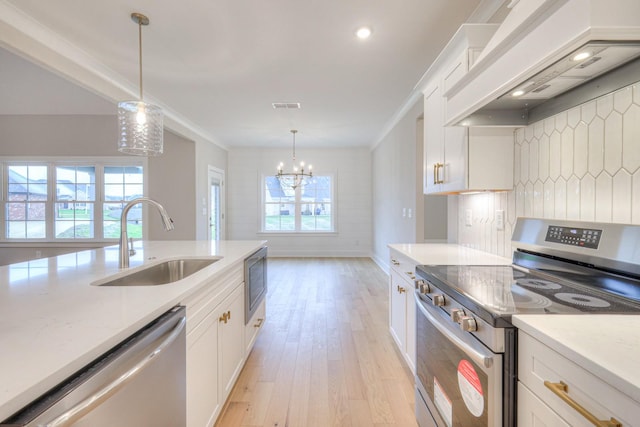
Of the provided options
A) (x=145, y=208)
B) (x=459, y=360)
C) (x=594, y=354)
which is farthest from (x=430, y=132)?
(x=145, y=208)

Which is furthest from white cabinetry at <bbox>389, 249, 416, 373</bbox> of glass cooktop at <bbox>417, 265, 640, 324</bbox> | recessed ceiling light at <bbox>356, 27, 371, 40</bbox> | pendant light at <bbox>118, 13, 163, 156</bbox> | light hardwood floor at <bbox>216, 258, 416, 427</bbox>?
pendant light at <bbox>118, 13, 163, 156</bbox>

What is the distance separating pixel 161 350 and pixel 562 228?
1.76 meters

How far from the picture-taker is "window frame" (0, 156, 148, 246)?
5.47m

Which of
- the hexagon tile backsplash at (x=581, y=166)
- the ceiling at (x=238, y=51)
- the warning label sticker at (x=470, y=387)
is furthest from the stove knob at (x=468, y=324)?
the ceiling at (x=238, y=51)

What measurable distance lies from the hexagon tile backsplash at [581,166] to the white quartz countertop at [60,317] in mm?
1789

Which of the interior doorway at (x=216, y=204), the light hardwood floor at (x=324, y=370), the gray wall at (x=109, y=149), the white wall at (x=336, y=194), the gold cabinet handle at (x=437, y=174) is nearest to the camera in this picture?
the light hardwood floor at (x=324, y=370)

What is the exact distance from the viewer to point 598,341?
2.52ft

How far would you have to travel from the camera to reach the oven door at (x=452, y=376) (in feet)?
3.29

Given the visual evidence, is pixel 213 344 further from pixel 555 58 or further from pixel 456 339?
pixel 555 58

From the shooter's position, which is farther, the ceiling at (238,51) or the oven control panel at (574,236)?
the ceiling at (238,51)

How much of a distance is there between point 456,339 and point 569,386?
45 cm

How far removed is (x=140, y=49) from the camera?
2701 mm

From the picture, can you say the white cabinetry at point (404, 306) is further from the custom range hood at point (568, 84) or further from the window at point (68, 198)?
the window at point (68, 198)

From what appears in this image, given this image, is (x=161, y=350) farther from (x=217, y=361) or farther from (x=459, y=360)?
(x=459, y=360)
